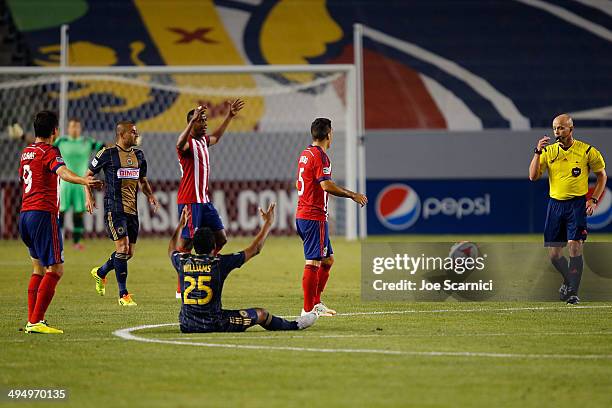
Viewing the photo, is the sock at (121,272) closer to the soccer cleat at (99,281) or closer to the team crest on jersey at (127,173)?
the soccer cleat at (99,281)

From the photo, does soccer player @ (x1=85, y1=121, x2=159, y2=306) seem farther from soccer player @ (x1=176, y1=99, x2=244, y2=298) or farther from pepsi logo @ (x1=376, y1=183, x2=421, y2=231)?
pepsi logo @ (x1=376, y1=183, x2=421, y2=231)

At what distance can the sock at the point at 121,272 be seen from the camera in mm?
12805

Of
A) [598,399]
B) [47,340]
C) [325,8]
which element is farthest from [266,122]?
[598,399]

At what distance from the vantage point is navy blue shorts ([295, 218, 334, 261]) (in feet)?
36.6

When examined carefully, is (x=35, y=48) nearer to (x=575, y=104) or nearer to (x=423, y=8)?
(x=423, y=8)

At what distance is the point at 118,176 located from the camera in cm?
1309

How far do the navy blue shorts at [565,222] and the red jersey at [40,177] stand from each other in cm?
542

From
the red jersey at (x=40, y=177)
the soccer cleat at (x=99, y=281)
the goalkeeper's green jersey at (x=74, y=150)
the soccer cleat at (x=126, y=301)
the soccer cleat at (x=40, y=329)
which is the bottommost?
the soccer cleat at (x=40, y=329)

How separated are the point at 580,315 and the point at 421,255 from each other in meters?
1.83

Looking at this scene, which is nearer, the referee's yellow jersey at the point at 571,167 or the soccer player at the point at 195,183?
the referee's yellow jersey at the point at 571,167

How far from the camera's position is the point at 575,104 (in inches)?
1179

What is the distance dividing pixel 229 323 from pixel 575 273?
4485 millimetres

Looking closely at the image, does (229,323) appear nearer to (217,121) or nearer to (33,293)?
(33,293)

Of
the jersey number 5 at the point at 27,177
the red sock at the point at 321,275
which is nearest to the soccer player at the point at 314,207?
the red sock at the point at 321,275
